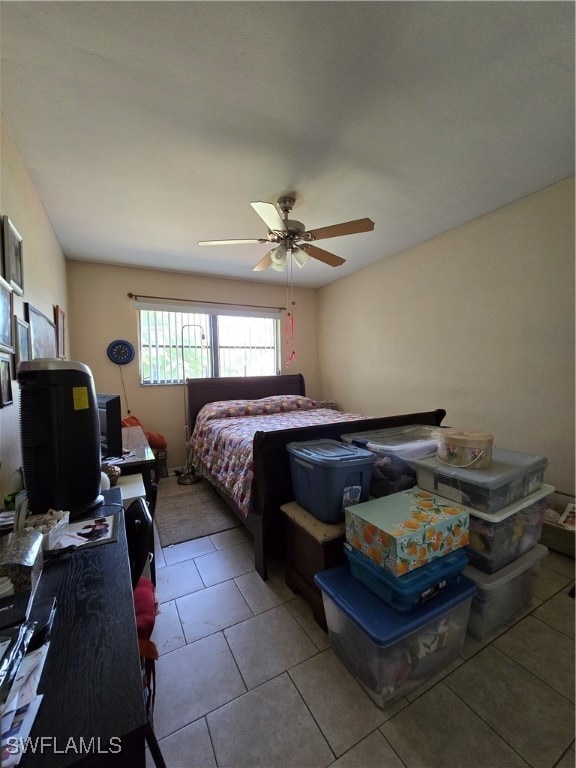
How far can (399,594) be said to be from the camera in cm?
123

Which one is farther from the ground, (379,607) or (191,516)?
(379,607)

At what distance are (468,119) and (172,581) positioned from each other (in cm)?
315

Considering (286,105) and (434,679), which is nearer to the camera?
(434,679)

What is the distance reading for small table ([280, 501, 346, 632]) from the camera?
5.11 feet

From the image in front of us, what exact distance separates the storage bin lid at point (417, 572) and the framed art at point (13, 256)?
6.68 ft

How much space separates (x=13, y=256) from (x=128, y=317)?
2.22 metres

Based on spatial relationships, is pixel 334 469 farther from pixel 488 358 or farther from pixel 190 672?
pixel 488 358

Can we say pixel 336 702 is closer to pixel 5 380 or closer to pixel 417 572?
pixel 417 572

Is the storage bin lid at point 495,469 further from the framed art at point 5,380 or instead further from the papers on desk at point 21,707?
the framed art at point 5,380

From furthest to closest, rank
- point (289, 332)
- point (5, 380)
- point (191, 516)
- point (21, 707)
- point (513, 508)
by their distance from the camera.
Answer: point (289, 332) < point (191, 516) < point (513, 508) < point (5, 380) < point (21, 707)

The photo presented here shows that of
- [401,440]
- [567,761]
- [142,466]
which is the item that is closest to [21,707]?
[142,466]

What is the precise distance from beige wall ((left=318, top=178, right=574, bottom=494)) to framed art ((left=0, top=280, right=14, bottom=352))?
3214mm

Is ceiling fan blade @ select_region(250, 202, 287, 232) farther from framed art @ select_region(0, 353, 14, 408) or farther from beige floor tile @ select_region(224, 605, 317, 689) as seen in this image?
beige floor tile @ select_region(224, 605, 317, 689)

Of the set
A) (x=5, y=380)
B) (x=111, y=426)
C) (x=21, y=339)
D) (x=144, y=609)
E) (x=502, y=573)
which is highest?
(x=21, y=339)
